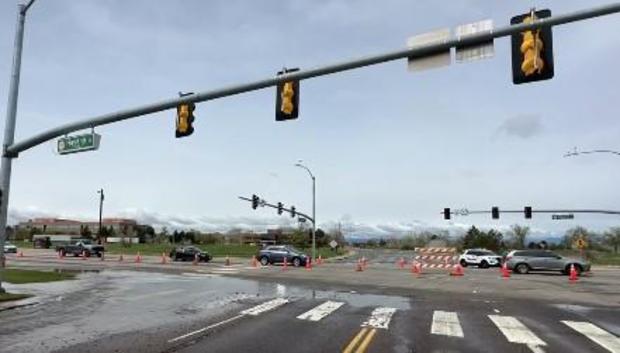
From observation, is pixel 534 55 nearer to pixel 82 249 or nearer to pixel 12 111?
pixel 12 111

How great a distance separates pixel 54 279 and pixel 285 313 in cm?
1618

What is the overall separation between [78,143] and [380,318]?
1174 centimetres

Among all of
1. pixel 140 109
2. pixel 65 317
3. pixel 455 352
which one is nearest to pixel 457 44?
pixel 455 352

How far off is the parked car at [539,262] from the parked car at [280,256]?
15308 millimetres

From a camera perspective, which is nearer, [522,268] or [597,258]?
[522,268]

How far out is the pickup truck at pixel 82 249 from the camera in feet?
214

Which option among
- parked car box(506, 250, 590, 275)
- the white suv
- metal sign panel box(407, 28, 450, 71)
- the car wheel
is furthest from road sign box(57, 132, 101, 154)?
the white suv

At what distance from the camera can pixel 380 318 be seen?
56.0 feet

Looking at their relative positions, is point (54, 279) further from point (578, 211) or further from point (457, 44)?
point (578, 211)

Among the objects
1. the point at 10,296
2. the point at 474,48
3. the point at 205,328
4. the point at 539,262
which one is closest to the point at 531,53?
the point at 474,48

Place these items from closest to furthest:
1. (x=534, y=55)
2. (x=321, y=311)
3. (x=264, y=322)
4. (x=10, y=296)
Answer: (x=534, y=55)
(x=264, y=322)
(x=321, y=311)
(x=10, y=296)

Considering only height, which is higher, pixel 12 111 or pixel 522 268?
pixel 12 111

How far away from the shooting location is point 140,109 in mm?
20094

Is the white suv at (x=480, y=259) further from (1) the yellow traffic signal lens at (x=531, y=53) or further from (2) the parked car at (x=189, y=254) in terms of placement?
(1) the yellow traffic signal lens at (x=531, y=53)
